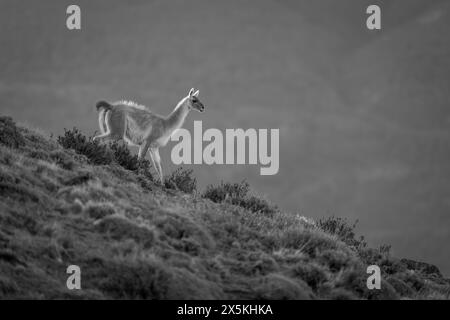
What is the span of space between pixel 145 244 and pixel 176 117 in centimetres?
1157

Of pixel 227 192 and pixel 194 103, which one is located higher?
pixel 194 103

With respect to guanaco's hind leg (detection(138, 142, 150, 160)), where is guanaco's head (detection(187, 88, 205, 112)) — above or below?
above

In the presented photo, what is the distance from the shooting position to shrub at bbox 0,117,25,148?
1884 centimetres

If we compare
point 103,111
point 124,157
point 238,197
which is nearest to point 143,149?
point 103,111

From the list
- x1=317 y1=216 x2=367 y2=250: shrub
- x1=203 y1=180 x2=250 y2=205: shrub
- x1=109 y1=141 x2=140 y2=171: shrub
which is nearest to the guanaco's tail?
x1=109 y1=141 x2=140 y2=171: shrub

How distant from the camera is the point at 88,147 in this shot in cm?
2088

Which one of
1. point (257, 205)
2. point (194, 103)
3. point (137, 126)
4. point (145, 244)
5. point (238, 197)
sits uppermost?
point (194, 103)

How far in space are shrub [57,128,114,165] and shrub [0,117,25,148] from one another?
5.24 ft

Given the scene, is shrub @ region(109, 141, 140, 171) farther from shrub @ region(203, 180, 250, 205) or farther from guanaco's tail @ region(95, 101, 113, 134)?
shrub @ region(203, 180, 250, 205)

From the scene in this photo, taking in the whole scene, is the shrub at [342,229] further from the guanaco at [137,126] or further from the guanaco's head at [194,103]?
the guanaco's head at [194,103]

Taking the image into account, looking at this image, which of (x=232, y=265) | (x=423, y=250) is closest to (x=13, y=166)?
(x=232, y=265)

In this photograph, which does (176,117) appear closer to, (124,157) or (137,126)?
(137,126)

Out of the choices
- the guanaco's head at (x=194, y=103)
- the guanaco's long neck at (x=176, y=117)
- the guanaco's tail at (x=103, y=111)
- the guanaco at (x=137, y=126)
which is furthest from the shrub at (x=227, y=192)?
the guanaco's head at (x=194, y=103)
